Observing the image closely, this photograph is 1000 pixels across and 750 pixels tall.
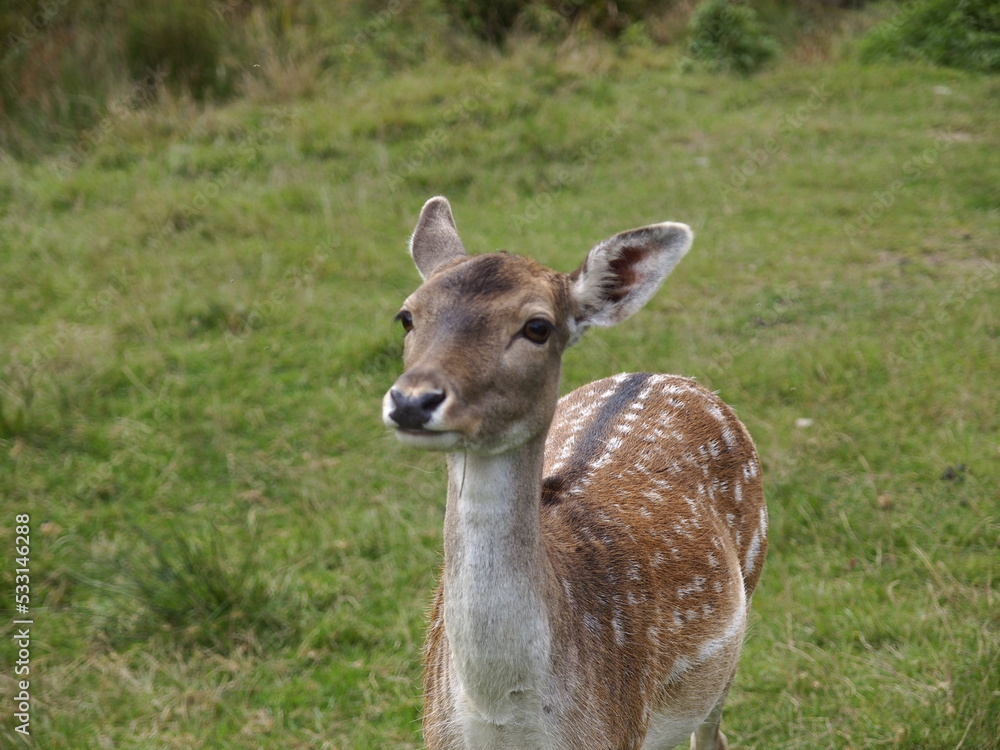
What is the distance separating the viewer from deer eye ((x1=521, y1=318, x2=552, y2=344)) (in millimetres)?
2631

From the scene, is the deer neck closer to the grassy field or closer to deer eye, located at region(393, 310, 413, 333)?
deer eye, located at region(393, 310, 413, 333)

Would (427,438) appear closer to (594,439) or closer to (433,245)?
(433,245)

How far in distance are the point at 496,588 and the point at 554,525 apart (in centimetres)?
58

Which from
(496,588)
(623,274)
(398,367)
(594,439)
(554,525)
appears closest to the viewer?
(496,588)

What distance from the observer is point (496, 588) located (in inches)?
101

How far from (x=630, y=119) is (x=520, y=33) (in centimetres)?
232

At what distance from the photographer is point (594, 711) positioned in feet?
9.01

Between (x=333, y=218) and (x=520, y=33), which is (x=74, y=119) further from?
(x=520, y=33)

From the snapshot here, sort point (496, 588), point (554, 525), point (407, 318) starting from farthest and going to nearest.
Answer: point (554, 525) < point (407, 318) < point (496, 588)

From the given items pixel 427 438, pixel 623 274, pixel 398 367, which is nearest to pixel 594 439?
pixel 623 274

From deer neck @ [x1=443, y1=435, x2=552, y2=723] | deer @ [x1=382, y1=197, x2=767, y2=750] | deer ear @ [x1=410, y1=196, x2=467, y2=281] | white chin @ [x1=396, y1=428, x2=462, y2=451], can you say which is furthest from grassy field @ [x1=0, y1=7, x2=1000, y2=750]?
white chin @ [x1=396, y1=428, x2=462, y2=451]

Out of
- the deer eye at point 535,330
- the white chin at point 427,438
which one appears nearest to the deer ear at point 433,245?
the deer eye at point 535,330

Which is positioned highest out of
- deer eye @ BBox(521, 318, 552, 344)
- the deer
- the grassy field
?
deer eye @ BBox(521, 318, 552, 344)

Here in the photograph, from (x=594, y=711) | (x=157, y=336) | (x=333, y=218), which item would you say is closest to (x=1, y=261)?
(x=157, y=336)
